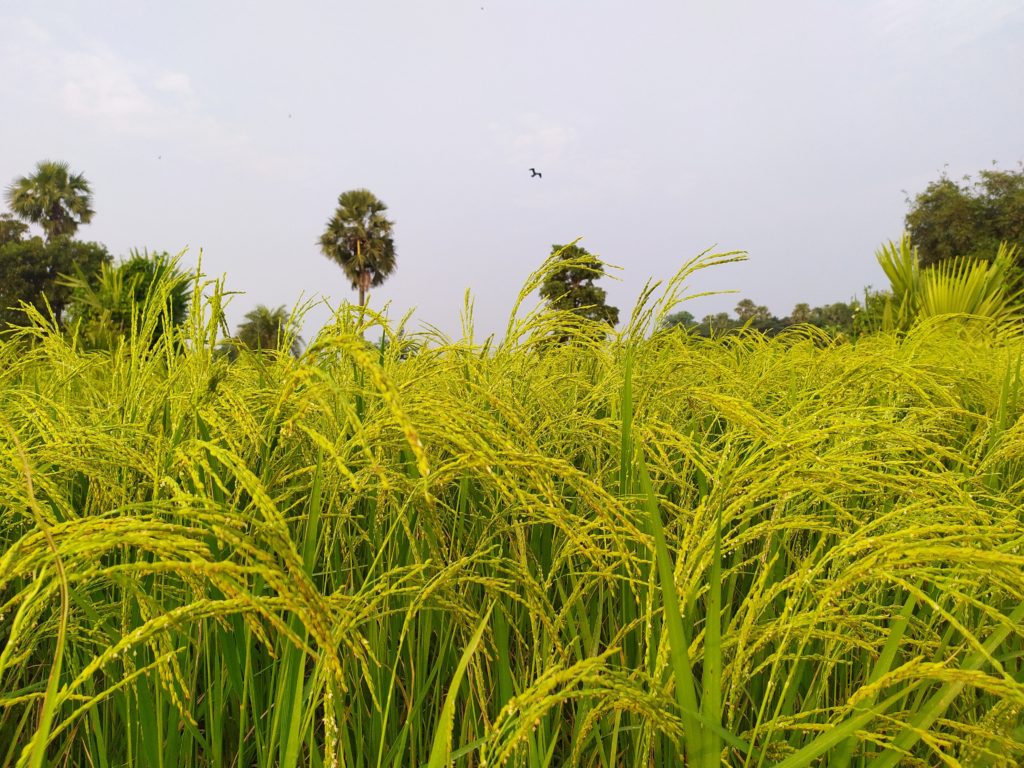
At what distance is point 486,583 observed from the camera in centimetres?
90

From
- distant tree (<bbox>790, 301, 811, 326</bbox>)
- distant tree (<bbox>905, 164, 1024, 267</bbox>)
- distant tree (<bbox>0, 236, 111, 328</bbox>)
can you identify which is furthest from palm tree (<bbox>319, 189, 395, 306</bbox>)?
distant tree (<bbox>790, 301, 811, 326</bbox>)

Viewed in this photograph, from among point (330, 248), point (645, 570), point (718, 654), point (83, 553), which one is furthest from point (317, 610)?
point (330, 248)

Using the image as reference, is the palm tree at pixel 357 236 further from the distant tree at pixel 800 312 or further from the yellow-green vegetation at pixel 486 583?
the distant tree at pixel 800 312

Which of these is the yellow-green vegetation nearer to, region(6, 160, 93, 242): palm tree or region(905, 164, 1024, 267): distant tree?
region(905, 164, 1024, 267): distant tree

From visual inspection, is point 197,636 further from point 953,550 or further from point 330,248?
point 330,248

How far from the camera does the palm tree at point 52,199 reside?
112ft

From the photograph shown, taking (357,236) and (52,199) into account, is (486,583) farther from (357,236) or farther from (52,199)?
(52,199)

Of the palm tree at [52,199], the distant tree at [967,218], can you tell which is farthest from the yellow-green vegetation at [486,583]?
the palm tree at [52,199]

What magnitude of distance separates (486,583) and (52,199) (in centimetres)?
4370

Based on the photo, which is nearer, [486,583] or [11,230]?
[486,583]

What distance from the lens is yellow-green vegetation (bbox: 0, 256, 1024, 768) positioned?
690 mm

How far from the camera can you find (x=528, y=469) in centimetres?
80

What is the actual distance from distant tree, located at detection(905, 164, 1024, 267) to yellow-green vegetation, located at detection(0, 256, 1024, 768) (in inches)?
1160

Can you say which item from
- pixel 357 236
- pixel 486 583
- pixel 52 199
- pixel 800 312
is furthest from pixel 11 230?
pixel 800 312
